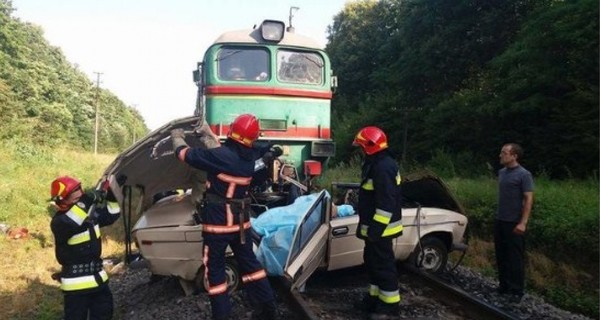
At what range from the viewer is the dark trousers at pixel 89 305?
4.53m

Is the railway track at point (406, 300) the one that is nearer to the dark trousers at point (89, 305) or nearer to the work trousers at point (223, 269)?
the work trousers at point (223, 269)

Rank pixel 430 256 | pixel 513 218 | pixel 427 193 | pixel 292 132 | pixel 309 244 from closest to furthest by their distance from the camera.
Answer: pixel 309 244 → pixel 513 218 → pixel 430 256 → pixel 427 193 → pixel 292 132

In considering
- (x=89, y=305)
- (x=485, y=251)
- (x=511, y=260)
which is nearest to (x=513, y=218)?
(x=511, y=260)

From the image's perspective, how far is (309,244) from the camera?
16.3 feet

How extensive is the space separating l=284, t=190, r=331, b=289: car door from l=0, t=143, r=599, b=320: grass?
9.46 feet

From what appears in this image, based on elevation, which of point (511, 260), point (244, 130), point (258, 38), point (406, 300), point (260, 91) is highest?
point (258, 38)

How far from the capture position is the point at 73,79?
67062 mm

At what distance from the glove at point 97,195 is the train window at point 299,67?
4365mm

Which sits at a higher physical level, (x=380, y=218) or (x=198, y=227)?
(x=380, y=218)

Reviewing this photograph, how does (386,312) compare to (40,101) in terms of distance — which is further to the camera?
(40,101)

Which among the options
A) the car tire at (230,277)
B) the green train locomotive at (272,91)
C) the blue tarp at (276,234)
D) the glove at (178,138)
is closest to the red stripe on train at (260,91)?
the green train locomotive at (272,91)

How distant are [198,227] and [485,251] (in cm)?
463

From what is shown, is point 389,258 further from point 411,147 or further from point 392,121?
Answer: point 392,121

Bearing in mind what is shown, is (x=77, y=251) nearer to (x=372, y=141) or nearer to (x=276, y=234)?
(x=276, y=234)
